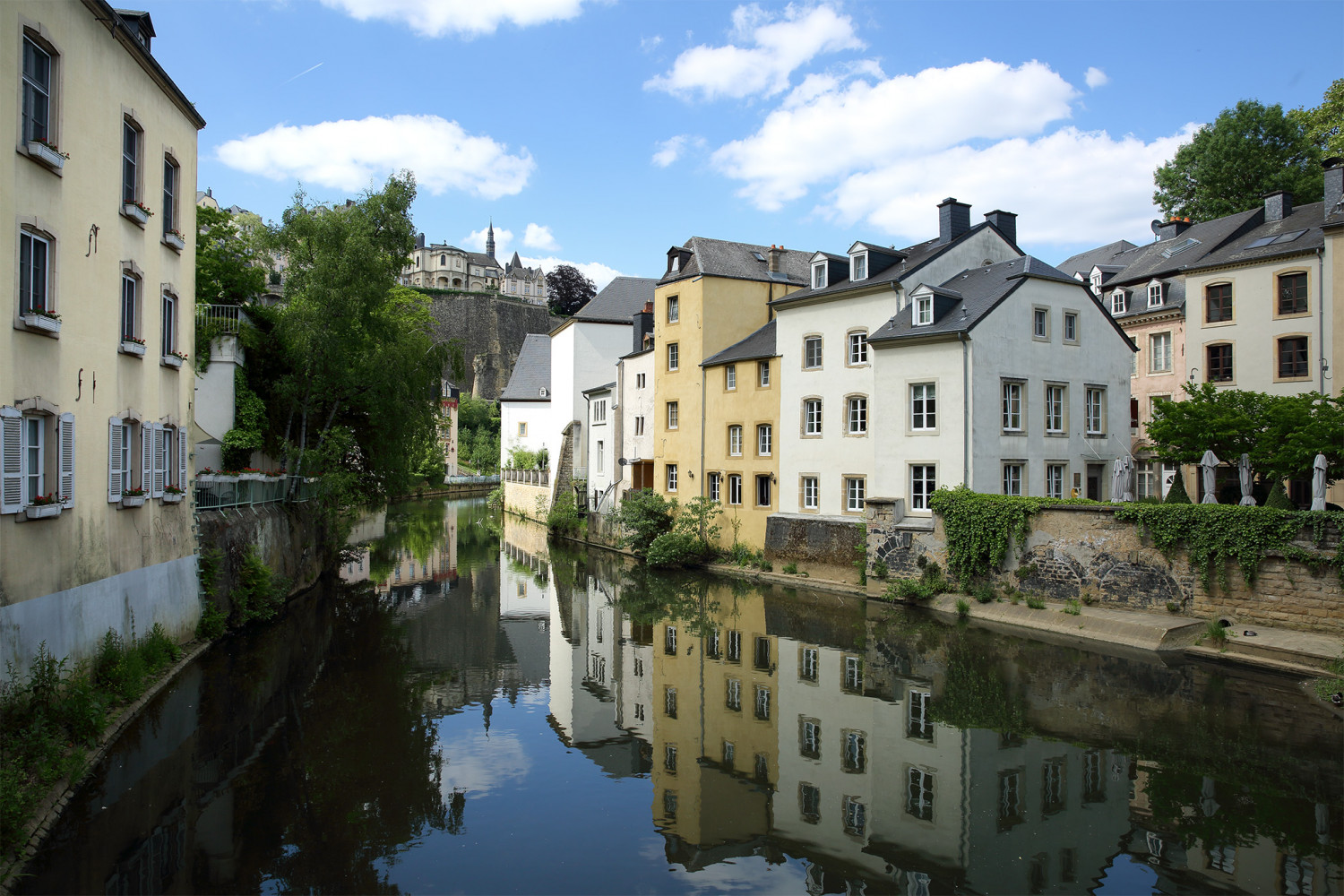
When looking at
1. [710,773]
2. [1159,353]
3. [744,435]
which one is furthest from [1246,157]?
[710,773]

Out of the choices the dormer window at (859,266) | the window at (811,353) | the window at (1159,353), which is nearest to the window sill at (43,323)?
the window at (811,353)

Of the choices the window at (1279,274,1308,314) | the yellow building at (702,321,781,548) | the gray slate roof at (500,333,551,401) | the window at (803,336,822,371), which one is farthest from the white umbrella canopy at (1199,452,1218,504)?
the gray slate roof at (500,333,551,401)

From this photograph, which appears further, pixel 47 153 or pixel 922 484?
pixel 922 484

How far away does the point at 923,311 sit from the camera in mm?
23078

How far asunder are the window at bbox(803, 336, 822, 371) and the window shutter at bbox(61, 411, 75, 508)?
1984cm

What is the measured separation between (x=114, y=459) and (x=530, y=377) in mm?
45797

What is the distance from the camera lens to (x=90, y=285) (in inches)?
453

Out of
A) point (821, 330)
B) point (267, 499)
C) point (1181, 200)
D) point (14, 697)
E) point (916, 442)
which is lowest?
point (14, 697)

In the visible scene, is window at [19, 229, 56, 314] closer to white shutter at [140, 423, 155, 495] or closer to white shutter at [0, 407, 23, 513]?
white shutter at [0, 407, 23, 513]

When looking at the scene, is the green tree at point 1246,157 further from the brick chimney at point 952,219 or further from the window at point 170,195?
the window at point 170,195

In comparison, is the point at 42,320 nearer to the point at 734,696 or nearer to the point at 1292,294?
the point at 734,696

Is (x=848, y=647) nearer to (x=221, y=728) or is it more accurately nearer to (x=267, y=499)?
(x=221, y=728)

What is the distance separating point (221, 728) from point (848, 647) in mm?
11355

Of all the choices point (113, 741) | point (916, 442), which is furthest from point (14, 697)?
point (916, 442)
